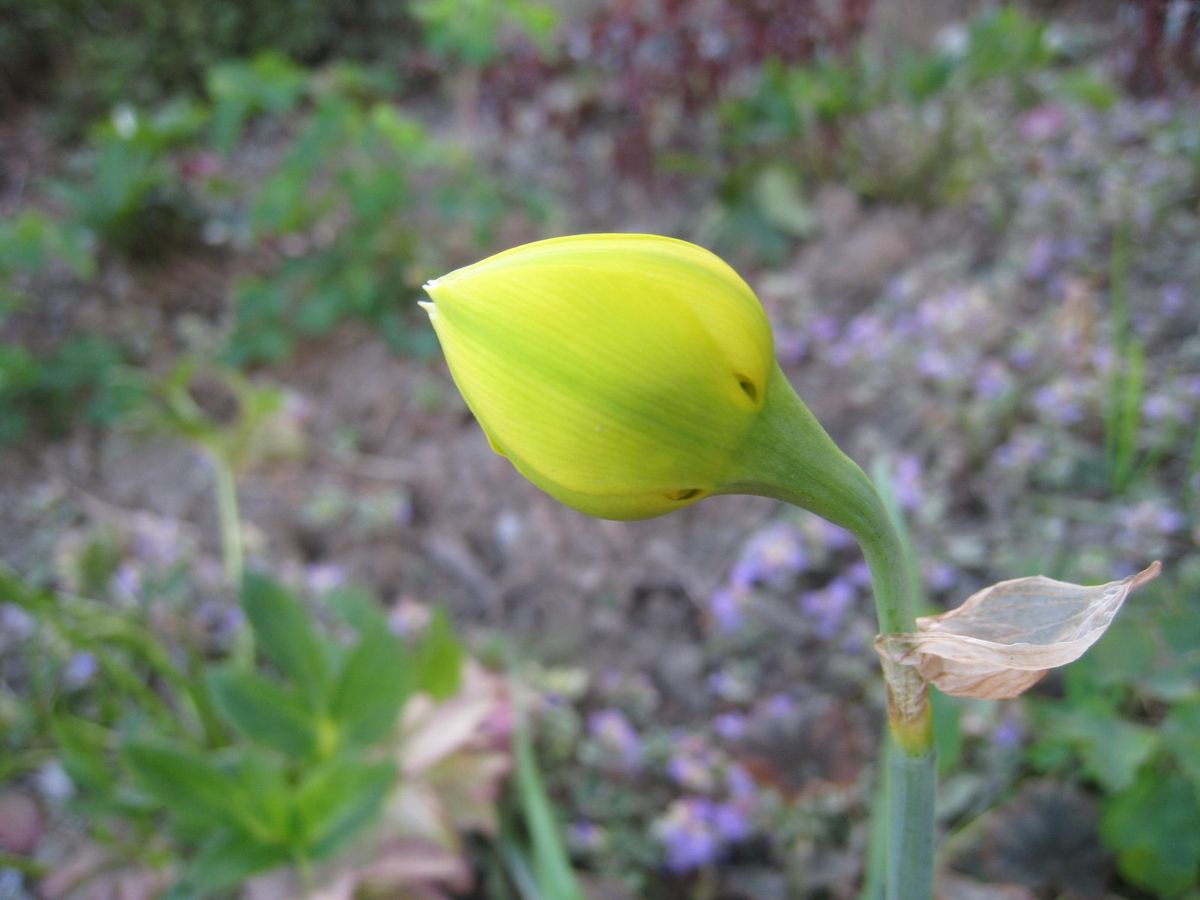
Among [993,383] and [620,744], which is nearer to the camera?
[620,744]

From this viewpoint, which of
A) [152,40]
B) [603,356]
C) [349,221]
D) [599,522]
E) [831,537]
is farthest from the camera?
[152,40]

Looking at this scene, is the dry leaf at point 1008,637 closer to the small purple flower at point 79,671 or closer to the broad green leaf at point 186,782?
the broad green leaf at point 186,782

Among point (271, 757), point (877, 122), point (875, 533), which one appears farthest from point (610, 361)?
point (877, 122)

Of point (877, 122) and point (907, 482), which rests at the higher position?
point (877, 122)

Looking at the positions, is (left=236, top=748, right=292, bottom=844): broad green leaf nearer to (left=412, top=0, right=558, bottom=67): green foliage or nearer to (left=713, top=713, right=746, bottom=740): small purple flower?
(left=713, top=713, right=746, bottom=740): small purple flower

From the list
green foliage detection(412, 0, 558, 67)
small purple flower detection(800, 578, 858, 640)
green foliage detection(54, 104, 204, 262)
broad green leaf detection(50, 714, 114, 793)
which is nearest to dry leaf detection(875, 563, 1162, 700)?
small purple flower detection(800, 578, 858, 640)

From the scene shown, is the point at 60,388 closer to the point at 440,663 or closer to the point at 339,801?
the point at 440,663
